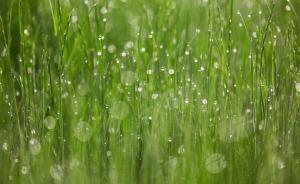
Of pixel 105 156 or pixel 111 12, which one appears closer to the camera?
pixel 105 156

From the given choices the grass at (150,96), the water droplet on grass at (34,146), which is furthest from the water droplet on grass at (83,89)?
the water droplet on grass at (34,146)

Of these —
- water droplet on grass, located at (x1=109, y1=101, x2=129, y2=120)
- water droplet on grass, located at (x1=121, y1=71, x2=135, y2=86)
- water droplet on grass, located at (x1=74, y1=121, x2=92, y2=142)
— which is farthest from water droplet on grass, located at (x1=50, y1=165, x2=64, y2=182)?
water droplet on grass, located at (x1=121, y1=71, x2=135, y2=86)

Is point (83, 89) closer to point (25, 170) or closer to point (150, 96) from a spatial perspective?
point (150, 96)

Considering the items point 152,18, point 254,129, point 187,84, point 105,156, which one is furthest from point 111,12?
point 254,129

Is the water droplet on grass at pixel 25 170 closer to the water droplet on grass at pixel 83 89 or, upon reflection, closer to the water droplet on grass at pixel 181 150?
the water droplet on grass at pixel 83 89

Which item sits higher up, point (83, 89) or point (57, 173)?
point (83, 89)

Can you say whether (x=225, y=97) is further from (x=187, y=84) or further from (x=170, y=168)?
(x=170, y=168)

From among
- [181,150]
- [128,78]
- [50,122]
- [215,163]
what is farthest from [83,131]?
[215,163]
